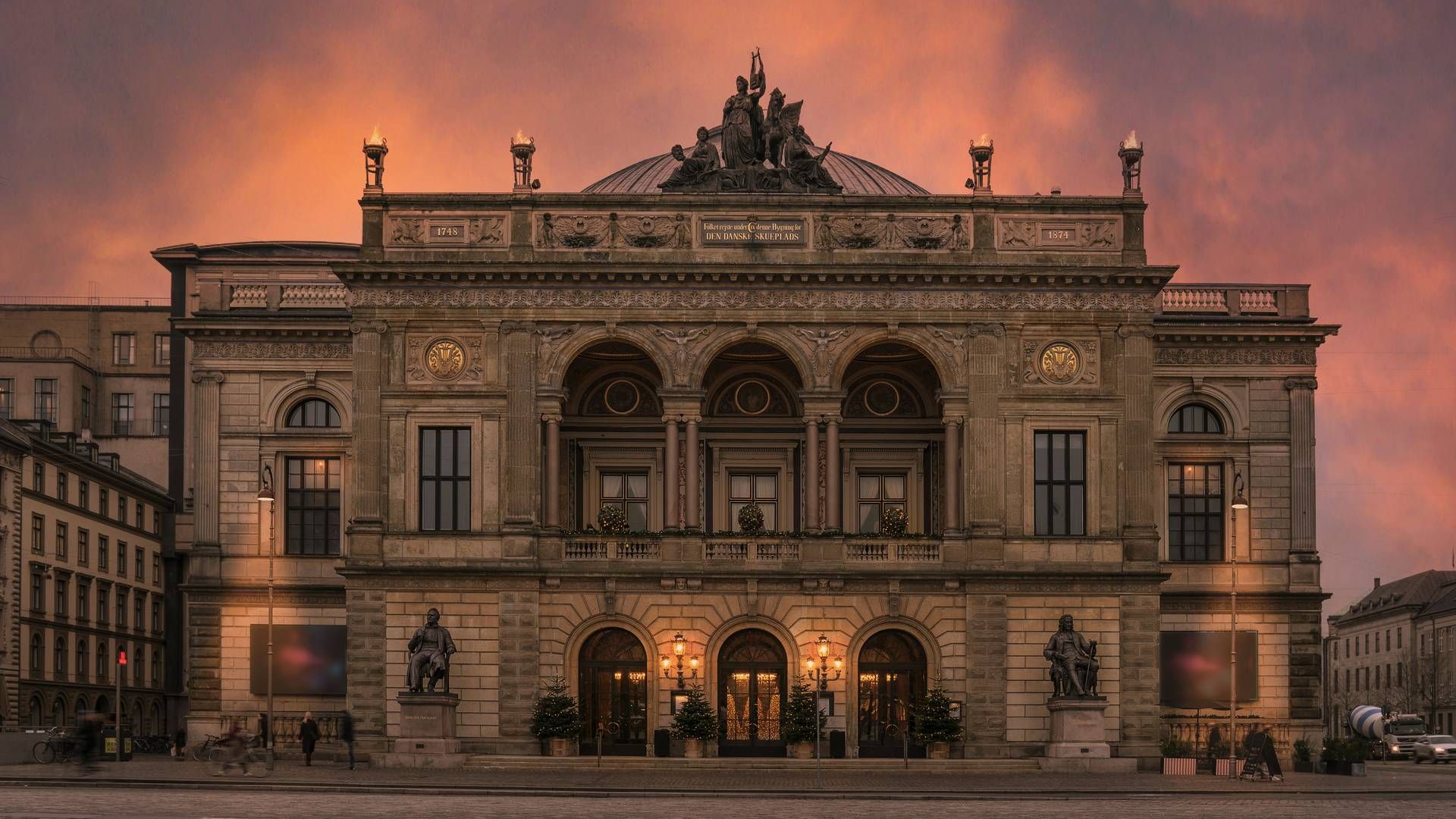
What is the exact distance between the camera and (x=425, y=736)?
178 ft

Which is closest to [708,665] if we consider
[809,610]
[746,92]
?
[809,610]

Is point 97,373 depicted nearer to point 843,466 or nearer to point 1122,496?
point 843,466

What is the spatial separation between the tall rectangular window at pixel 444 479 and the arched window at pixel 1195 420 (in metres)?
25.5

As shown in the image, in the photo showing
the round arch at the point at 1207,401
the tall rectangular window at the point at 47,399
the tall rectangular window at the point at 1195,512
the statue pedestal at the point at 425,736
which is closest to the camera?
the statue pedestal at the point at 425,736

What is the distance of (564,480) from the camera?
201 feet

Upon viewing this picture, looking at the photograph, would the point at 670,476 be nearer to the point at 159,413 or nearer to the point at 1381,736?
the point at 1381,736

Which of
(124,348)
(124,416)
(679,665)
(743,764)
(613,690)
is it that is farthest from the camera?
(124,348)

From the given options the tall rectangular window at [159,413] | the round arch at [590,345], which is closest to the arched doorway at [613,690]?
the round arch at [590,345]

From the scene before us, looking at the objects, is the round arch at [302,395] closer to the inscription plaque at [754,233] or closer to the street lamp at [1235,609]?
the inscription plaque at [754,233]

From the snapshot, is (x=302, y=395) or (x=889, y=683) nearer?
(x=889, y=683)

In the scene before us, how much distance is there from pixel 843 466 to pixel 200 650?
2340 centimetres

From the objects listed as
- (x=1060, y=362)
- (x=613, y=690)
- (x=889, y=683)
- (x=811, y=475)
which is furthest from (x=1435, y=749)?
(x=613, y=690)

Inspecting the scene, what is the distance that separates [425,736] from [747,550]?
36.2ft

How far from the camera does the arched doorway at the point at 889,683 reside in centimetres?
5716
